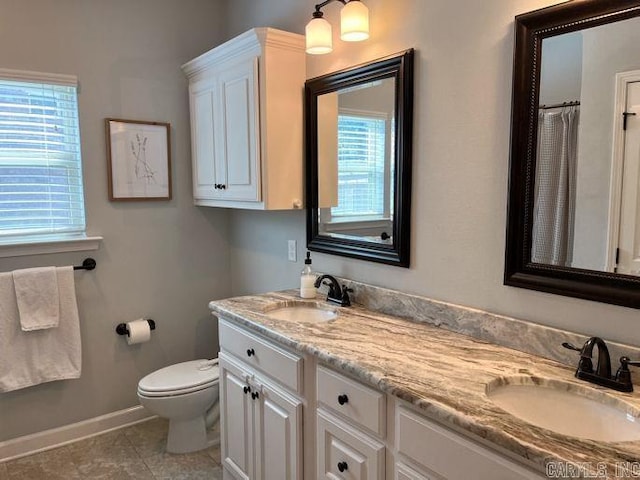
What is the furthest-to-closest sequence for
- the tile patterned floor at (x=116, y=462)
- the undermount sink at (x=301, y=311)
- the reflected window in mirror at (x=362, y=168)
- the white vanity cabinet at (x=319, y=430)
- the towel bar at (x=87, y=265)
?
the towel bar at (x=87, y=265) → the tile patterned floor at (x=116, y=462) → the undermount sink at (x=301, y=311) → the reflected window in mirror at (x=362, y=168) → the white vanity cabinet at (x=319, y=430)

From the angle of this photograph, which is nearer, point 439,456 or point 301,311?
point 439,456

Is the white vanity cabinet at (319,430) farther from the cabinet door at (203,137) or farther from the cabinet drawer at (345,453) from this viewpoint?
the cabinet door at (203,137)

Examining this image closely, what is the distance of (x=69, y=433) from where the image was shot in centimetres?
278

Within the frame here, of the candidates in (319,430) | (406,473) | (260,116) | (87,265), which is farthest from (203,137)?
(406,473)

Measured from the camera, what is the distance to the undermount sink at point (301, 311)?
2.21 metres

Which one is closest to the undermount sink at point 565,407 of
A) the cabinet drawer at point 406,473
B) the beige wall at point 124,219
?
the cabinet drawer at point 406,473

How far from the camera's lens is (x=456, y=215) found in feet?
5.90

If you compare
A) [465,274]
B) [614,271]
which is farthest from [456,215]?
[614,271]

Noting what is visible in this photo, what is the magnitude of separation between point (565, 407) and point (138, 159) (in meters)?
2.59

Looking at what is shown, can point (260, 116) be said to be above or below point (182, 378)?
above

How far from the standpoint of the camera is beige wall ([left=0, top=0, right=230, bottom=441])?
2.62 meters

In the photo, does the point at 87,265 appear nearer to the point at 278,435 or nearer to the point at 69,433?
the point at 69,433

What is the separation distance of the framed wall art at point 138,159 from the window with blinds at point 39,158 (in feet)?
0.62

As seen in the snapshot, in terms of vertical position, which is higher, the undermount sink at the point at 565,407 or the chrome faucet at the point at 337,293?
the chrome faucet at the point at 337,293
